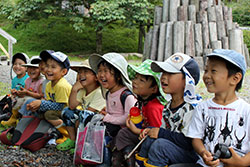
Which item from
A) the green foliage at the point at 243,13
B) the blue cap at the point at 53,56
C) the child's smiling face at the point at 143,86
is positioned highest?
the green foliage at the point at 243,13

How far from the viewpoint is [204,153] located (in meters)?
2.19

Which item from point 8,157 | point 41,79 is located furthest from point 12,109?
point 8,157

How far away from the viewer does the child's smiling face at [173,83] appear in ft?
8.48

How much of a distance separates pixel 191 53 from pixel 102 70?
268 inches

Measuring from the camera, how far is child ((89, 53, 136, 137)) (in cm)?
313

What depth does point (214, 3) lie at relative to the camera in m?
10.9

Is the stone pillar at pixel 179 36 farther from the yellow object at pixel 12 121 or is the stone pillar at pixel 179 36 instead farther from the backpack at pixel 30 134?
the backpack at pixel 30 134

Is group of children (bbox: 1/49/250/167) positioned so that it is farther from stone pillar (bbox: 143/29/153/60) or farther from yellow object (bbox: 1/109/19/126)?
stone pillar (bbox: 143/29/153/60)

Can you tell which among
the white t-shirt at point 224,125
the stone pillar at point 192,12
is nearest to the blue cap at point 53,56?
the white t-shirt at point 224,125

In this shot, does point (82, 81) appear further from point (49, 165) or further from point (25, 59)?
point (25, 59)

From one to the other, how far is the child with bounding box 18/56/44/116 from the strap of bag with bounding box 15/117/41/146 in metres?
Answer: 0.21

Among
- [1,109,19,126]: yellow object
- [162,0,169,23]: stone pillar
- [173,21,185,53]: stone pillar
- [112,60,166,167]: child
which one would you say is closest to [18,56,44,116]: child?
[1,109,19,126]: yellow object

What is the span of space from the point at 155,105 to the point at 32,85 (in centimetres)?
221

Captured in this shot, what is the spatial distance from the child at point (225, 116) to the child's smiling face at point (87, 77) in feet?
5.12
